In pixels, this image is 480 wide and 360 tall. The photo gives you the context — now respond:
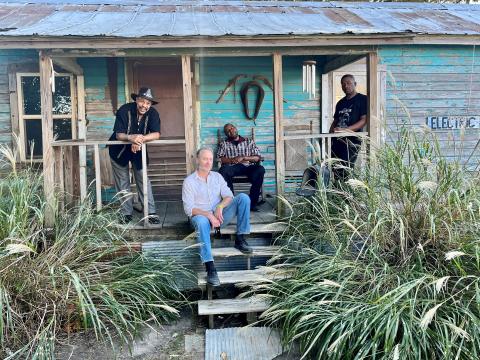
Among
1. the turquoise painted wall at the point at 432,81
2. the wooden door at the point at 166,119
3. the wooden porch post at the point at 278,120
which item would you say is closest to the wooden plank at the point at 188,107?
the wooden porch post at the point at 278,120

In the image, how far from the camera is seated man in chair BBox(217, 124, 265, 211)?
5645 mm

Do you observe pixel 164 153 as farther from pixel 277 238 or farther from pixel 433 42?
pixel 433 42

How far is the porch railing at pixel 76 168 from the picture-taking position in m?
4.60

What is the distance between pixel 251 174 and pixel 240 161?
258mm

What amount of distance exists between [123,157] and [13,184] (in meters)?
1.32

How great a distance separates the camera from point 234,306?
12.0ft

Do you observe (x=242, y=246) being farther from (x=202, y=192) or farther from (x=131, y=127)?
(x=131, y=127)

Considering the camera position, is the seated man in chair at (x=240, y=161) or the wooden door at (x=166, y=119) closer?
the seated man in chair at (x=240, y=161)

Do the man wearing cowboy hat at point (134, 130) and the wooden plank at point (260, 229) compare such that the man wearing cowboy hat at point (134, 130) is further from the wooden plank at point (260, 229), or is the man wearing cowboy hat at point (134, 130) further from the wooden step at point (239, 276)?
the wooden step at point (239, 276)

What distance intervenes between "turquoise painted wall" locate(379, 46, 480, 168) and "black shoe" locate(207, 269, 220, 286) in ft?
13.5

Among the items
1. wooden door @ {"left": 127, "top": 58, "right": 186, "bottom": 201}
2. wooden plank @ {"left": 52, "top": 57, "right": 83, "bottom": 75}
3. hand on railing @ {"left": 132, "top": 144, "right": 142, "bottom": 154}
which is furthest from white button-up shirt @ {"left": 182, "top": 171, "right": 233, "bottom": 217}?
wooden door @ {"left": 127, "top": 58, "right": 186, "bottom": 201}

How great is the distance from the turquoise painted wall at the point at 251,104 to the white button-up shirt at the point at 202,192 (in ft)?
8.40

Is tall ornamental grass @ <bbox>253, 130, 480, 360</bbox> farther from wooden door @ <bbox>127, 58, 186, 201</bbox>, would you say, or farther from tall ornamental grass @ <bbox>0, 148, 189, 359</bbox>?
wooden door @ <bbox>127, 58, 186, 201</bbox>

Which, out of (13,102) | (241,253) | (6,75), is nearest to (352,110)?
(241,253)
